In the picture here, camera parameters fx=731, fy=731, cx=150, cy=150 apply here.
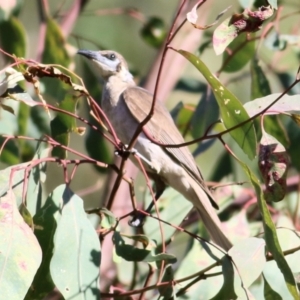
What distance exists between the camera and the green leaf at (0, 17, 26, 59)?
3.90 m

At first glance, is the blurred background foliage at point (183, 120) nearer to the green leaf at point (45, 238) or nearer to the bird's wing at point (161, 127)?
the green leaf at point (45, 238)

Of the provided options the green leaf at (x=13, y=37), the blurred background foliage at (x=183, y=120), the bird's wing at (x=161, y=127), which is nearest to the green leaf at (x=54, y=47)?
the blurred background foliage at (x=183, y=120)

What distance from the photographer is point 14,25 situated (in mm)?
3908

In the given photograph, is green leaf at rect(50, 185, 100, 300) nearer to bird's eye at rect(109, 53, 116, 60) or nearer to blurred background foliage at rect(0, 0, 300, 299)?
blurred background foliage at rect(0, 0, 300, 299)

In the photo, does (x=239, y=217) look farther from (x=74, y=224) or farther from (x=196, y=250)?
(x=74, y=224)

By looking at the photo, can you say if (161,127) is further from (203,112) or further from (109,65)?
(109,65)

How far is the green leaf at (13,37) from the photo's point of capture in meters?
3.90

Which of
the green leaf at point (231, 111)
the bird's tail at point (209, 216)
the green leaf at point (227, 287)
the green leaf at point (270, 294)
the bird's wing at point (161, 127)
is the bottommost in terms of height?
the bird's tail at point (209, 216)

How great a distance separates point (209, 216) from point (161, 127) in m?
0.54

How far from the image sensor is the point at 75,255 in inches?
95.2

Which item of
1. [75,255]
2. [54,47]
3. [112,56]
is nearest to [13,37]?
[54,47]

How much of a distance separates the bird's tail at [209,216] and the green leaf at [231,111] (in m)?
0.91

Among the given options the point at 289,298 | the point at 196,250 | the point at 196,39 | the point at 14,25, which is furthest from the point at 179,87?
the point at 289,298

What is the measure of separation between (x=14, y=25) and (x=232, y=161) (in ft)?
4.78
